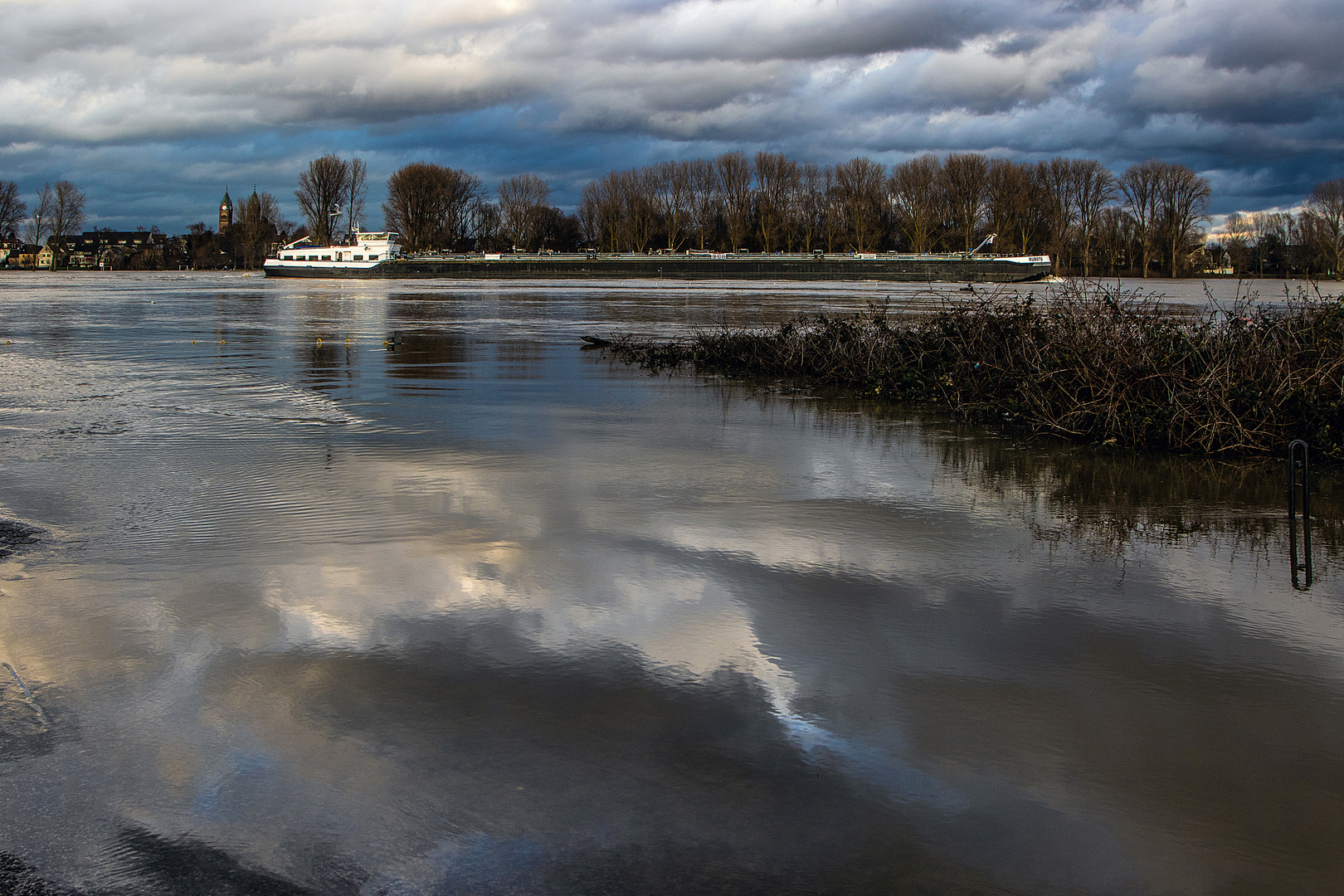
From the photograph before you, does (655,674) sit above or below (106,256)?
below

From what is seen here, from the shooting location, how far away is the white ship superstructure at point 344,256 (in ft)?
330

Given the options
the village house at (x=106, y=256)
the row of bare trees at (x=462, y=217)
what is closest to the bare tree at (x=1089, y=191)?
the row of bare trees at (x=462, y=217)

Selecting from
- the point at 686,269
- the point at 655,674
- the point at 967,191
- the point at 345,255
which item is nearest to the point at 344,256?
the point at 345,255

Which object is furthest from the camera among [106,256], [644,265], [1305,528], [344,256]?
[106,256]

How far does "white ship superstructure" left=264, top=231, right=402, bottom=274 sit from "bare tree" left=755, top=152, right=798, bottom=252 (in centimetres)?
4253

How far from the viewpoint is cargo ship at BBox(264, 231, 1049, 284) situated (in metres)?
98.9

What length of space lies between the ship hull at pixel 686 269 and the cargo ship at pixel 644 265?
0.08 m

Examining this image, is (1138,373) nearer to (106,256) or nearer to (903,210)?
(903,210)

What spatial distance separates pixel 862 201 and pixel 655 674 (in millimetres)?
118185

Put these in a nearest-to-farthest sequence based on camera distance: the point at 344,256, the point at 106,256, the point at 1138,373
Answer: the point at 1138,373, the point at 344,256, the point at 106,256

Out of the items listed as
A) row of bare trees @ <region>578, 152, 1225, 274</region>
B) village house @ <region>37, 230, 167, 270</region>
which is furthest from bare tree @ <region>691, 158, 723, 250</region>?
village house @ <region>37, 230, 167, 270</region>

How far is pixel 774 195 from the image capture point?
4751 inches

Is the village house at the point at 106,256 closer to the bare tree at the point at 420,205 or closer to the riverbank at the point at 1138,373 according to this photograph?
the bare tree at the point at 420,205

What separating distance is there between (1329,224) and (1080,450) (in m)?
94.2
